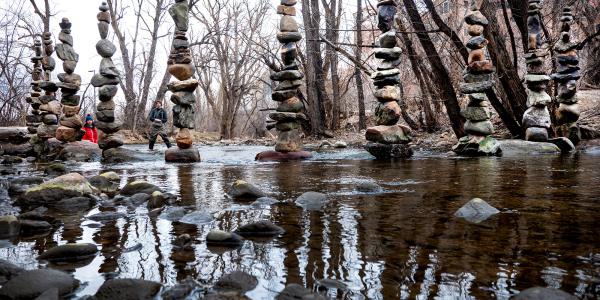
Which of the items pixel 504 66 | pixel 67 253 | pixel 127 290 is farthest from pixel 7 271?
pixel 504 66

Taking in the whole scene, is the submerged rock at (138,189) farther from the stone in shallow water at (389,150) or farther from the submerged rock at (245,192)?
the stone in shallow water at (389,150)

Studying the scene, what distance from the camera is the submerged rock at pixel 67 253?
1.77 m

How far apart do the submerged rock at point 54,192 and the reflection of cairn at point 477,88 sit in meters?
5.97

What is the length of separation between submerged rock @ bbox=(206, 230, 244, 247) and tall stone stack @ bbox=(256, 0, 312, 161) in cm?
569

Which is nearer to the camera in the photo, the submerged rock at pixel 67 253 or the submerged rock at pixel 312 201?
the submerged rock at pixel 67 253

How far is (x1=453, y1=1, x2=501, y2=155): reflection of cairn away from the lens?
23.6ft

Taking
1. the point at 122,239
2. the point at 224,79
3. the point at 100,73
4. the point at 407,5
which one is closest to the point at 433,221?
the point at 122,239

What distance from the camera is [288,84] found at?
7688mm

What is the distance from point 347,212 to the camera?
2.63 meters

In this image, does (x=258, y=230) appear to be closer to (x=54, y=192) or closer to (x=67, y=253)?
(x=67, y=253)

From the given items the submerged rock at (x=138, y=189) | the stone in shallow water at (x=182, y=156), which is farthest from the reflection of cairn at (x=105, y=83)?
the submerged rock at (x=138, y=189)

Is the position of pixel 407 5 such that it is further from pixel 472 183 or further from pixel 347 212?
pixel 347 212

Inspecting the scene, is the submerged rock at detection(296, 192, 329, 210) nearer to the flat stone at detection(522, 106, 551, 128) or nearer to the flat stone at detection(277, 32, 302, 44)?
the flat stone at detection(277, 32, 302, 44)

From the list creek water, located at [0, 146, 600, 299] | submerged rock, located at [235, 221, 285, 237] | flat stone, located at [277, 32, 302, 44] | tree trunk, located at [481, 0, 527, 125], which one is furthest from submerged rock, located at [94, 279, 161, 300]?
tree trunk, located at [481, 0, 527, 125]
